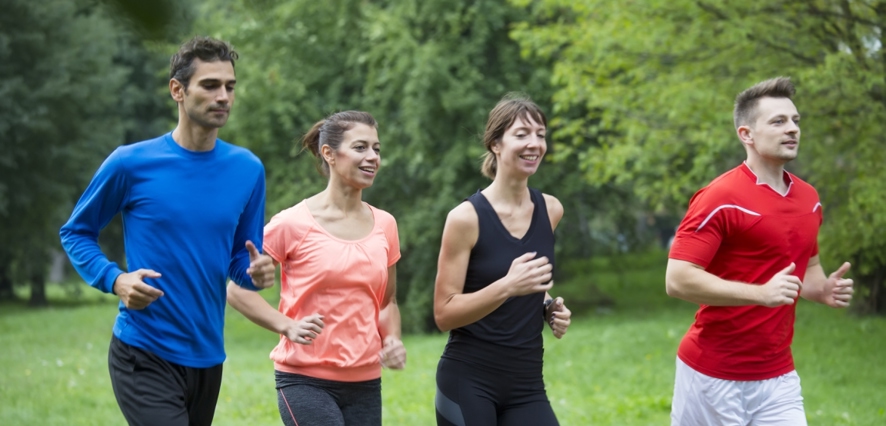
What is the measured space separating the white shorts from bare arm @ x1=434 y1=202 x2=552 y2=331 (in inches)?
35.5

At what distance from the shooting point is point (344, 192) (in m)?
4.59

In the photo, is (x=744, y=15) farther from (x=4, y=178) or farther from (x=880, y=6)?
(x=4, y=178)

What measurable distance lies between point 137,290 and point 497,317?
5.13 feet

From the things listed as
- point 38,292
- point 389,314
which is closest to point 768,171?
point 389,314

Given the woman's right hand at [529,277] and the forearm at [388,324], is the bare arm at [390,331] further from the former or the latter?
the woman's right hand at [529,277]

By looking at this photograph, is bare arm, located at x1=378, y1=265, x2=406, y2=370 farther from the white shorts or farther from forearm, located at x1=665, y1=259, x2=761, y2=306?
the white shorts

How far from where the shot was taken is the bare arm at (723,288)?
13.1ft

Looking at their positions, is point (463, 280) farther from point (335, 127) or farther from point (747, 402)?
point (747, 402)

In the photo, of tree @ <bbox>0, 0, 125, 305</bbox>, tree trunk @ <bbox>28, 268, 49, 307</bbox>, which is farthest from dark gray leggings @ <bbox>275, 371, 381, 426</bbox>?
tree trunk @ <bbox>28, 268, 49, 307</bbox>

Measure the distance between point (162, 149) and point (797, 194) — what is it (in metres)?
2.83

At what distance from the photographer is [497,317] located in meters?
4.39

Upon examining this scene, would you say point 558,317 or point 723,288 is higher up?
point 723,288

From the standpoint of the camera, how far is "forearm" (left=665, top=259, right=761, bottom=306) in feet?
13.5

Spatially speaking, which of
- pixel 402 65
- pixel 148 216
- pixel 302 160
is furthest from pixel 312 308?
pixel 302 160
